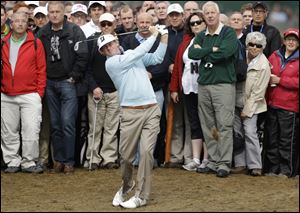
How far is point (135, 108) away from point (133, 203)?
1112 mm

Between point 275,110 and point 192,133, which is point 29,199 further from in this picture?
point 275,110

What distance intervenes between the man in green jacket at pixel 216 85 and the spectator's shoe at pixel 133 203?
78.7 inches

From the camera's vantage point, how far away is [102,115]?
1305 cm

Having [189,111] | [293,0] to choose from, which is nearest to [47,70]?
[189,111]

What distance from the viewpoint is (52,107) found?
42.1ft

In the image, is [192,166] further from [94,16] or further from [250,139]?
[94,16]

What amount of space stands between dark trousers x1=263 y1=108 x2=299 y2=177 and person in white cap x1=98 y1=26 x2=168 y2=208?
2.41m

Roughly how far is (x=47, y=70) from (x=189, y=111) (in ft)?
7.00

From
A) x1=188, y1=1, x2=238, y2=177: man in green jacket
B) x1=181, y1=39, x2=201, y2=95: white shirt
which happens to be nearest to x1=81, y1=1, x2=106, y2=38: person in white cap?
x1=181, y1=39, x2=201, y2=95: white shirt

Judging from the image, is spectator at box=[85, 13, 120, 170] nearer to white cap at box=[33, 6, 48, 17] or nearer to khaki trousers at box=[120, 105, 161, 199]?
white cap at box=[33, 6, 48, 17]

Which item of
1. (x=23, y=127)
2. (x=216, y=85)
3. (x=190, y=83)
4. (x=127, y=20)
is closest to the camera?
(x=216, y=85)

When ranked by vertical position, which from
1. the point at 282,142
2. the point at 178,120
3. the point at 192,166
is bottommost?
the point at 192,166

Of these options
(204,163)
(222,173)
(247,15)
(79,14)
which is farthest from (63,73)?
(247,15)

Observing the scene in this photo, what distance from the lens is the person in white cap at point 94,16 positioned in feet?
44.1
